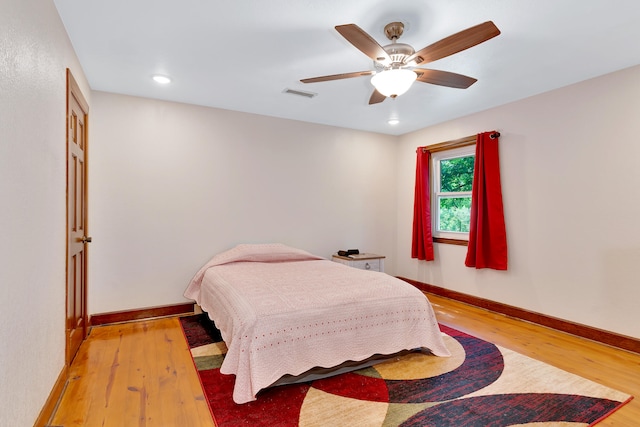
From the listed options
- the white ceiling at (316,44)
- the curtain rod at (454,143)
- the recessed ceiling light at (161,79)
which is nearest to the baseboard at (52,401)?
the white ceiling at (316,44)

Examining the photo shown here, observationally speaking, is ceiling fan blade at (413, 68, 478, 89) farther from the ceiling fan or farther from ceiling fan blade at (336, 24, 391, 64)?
ceiling fan blade at (336, 24, 391, 64)

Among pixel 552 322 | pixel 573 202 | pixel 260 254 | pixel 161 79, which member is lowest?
pixel 552 322

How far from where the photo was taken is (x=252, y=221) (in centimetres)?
427

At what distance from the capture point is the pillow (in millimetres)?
3703

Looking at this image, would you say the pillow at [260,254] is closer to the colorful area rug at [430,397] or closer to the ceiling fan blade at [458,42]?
the colorful area rug at [430,397]

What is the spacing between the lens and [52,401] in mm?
1962

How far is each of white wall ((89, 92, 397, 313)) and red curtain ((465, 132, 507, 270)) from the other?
1.58 metres

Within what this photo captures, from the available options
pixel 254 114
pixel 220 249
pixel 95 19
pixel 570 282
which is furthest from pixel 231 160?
pixel 570 282

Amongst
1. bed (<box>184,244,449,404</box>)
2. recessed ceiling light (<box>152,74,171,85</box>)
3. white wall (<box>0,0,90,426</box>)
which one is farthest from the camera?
recessed ceiling light (<box>152,74,171,85</box>)

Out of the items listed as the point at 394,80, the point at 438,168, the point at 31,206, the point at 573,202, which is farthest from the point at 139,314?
the point at 573,202

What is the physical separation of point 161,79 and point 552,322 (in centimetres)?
444

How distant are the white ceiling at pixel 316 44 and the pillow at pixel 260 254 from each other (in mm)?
1637

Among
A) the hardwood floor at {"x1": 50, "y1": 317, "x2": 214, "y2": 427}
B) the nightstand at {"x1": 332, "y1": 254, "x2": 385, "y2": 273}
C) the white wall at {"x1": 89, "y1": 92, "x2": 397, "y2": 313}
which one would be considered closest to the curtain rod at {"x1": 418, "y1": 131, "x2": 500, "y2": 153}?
the white wall at {"x1": 89, "y1": 92, "x2": 397, "y2": 313}

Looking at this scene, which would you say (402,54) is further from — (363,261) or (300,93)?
(363,261)
